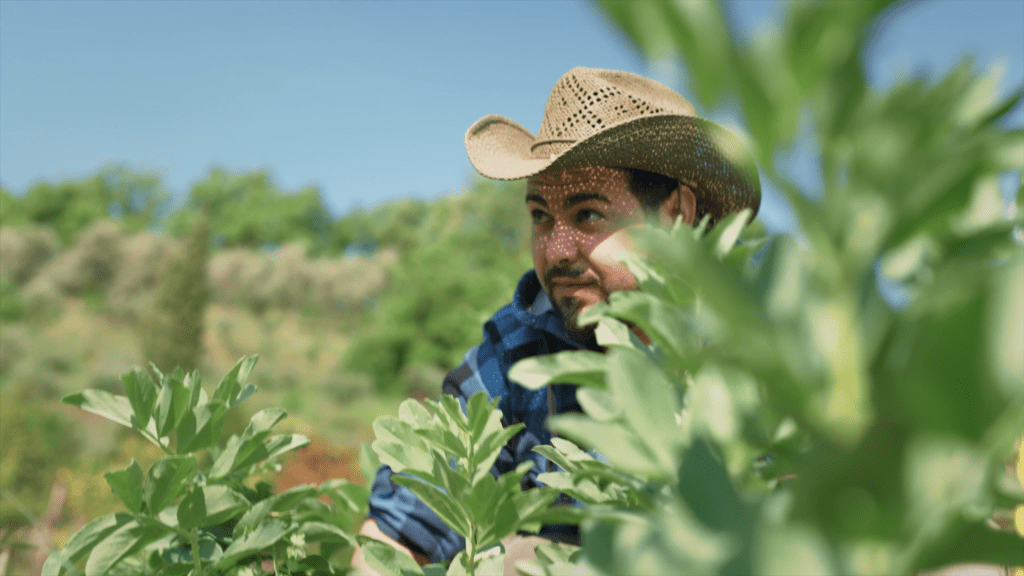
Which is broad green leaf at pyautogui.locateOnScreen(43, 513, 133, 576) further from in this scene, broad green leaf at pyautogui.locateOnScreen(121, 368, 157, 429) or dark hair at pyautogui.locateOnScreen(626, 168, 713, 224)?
dark hair at pyautogui.locateOnScreen(626, 168, 713, 224)

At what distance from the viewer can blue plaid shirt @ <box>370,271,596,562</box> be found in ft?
4.09

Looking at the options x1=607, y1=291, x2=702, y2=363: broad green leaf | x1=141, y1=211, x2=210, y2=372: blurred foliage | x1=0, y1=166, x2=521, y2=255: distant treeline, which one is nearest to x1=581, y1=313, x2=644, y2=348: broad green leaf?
x1=607, y1=291, x2=702, y2=363: broad green leaf

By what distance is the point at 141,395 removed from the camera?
72 cm

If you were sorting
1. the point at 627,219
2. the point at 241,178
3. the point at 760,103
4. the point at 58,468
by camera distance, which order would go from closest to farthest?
the point at 760,103
the point at 627,219
the point at 58,468
the point at 241,178

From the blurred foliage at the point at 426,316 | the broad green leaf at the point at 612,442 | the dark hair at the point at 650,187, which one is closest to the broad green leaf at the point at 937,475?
the broad green leaf at the point at 612,442

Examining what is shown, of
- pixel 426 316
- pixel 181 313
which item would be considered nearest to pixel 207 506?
pixel 181 313

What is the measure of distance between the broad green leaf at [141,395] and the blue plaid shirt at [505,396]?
55 cm

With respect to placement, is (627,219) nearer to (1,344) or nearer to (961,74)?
(961,74)

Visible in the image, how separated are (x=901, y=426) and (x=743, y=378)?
10 centimetres

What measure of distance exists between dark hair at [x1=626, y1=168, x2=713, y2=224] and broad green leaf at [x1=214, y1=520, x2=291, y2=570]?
101cm

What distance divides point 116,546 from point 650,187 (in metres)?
1.17

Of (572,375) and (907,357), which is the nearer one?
(907,357)

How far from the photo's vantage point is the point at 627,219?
140 centimetres

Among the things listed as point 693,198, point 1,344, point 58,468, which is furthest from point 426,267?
point 693,198
